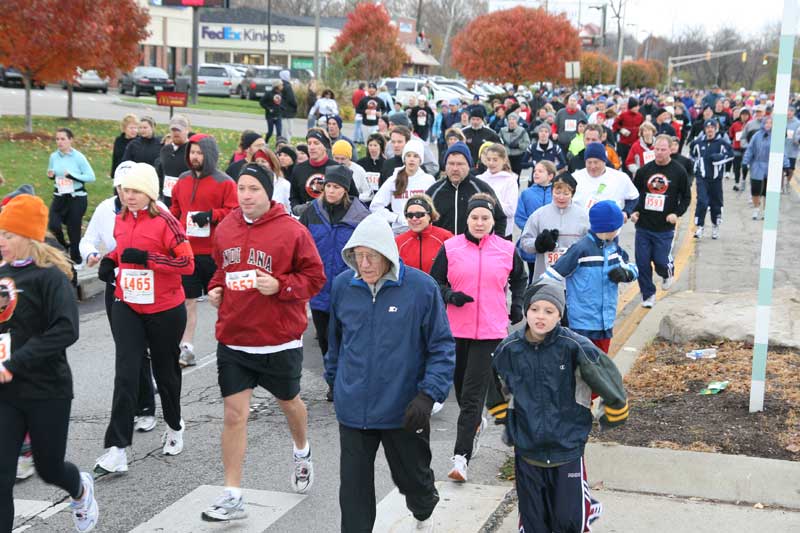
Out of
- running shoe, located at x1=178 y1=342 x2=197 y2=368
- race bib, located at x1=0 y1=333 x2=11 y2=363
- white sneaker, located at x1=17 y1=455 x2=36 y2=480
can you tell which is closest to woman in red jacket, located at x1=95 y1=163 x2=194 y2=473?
white sneaker, located at x1=17 y1=455 x2=36 y2=480

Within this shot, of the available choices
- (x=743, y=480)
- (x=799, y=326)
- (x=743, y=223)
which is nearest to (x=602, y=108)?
(x=743, y=223)

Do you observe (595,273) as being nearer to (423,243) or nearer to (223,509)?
(423,243)

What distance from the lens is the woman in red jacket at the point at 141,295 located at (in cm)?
674

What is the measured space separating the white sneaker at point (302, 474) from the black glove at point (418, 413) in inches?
59.1

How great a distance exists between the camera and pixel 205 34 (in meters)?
81.4

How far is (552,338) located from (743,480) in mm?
2080

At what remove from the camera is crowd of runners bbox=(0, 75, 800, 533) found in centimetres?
518

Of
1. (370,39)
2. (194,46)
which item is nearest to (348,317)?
(194,46)

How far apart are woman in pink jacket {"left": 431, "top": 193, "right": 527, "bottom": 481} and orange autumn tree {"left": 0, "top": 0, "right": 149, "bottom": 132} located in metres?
19.3

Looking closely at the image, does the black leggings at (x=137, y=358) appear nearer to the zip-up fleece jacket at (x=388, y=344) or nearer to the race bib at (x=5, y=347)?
the race bib at (x=5, y=347)

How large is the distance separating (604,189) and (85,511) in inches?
276

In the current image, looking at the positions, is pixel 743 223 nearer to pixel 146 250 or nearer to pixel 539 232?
pixel 539 232

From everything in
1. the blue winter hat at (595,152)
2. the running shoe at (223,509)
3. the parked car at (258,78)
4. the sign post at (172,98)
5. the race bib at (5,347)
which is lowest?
the running shoe at (223,509)

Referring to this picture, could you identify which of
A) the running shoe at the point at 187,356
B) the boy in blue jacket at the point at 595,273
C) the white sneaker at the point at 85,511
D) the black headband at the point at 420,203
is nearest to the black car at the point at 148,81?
the running shoe at the point at 187,356
